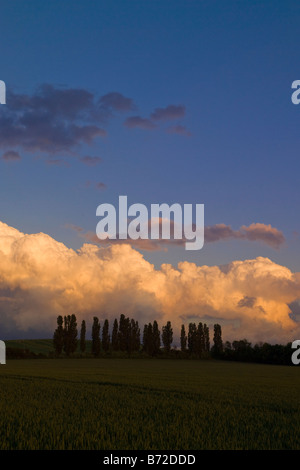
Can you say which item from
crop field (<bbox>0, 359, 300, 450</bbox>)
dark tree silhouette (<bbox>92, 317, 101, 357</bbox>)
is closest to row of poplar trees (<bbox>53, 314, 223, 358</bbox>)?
dark tree silhouette (<bbox>92, 317, 101, 357</bbox>)

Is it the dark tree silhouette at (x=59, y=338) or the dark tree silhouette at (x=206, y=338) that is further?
the dark tree silhouette at (x=206, y=338)

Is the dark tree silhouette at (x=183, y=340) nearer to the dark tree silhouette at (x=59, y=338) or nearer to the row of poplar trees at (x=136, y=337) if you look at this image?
the row of poplar trees at (x=136, y=337)

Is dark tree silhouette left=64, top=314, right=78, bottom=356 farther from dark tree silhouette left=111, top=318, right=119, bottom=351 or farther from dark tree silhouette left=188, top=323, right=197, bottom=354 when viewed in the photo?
dark tree silhouette left=188, top=323, right=197, bottom=354

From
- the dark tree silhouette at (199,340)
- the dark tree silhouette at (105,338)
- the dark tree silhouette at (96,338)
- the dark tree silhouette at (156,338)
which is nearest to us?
the dark tree silhouette at (96,338)

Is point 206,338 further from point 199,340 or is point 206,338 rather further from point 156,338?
point 156,338

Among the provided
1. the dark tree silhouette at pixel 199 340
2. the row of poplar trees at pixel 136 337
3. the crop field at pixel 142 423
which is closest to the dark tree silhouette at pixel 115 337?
the row of poplar trees at pixel 136 337

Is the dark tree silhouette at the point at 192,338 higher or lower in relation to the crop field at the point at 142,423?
lower

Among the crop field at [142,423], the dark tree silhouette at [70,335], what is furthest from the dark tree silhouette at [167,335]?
the crop field at [142,423]

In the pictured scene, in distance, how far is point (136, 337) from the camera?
17725 cm

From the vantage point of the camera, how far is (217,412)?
711 inches

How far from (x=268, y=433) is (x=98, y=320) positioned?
16851cm

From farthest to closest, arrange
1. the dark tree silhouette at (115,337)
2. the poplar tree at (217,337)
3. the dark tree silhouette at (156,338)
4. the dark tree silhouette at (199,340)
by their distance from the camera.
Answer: the poplar tree at (217,337)
the dark tree silhouette at (199,340)
the dark tree silhouette at (115,337)
the dark tree silhouette at (156,338)

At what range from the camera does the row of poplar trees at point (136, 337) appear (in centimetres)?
16688
